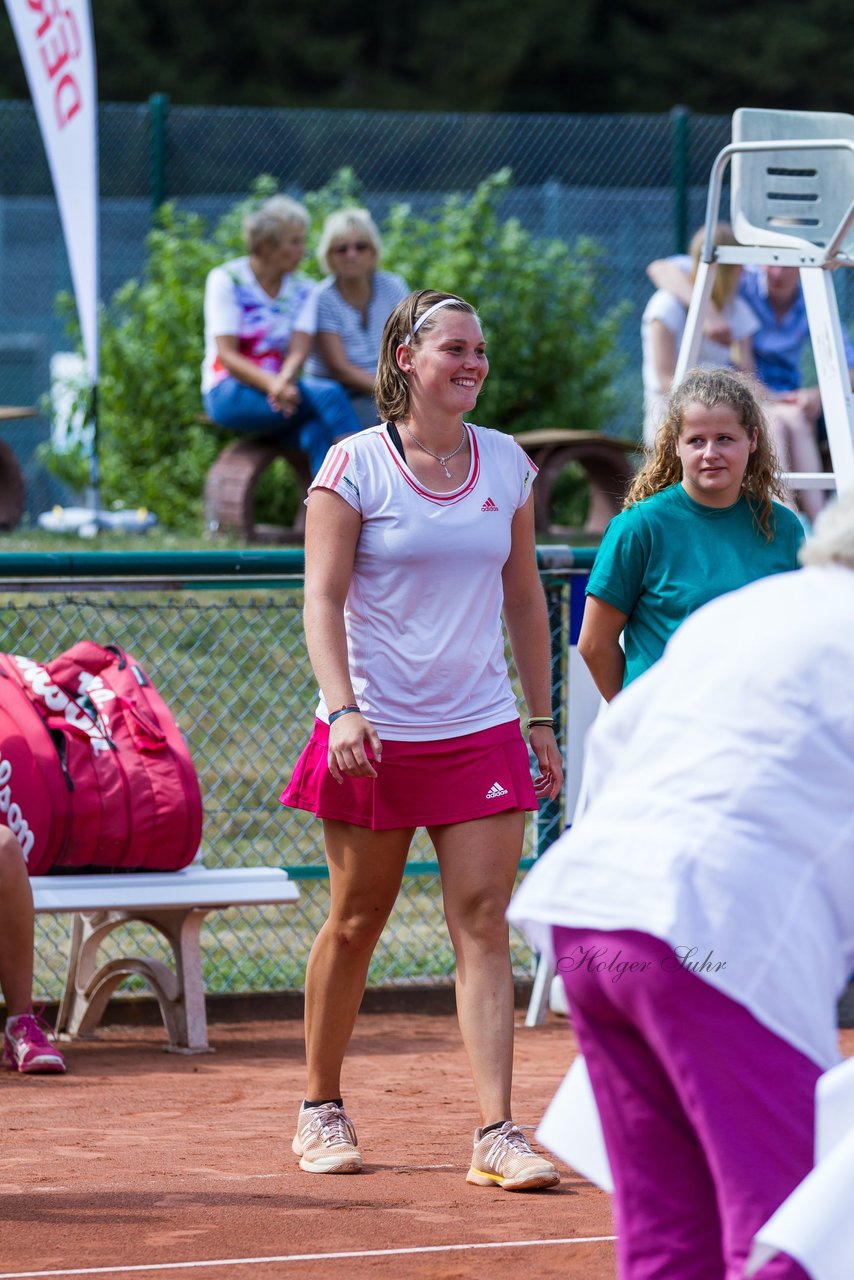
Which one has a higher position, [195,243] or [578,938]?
[195,243]

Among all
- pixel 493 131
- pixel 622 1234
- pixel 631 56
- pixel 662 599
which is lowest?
pixel 622 1234

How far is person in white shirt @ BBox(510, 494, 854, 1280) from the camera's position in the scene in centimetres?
231

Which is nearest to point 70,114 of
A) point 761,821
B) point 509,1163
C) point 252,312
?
point 252,312

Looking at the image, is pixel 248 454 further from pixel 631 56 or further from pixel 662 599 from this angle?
pixel 631 56

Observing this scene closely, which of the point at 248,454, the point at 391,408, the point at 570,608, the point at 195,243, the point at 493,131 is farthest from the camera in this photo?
the point at 493,131

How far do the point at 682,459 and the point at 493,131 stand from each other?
1101 cm

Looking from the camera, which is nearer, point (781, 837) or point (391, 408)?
point (781, 837)

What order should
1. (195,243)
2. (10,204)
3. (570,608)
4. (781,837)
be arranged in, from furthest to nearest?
(10,204), (195,243), (570,608), (781,837)

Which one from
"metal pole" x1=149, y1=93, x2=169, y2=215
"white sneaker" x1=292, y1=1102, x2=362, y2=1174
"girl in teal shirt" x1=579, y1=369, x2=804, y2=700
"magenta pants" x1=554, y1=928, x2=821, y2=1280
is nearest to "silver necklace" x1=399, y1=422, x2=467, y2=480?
"girl in teal shirt" x1=579, y1=369, x2=804, y2=700

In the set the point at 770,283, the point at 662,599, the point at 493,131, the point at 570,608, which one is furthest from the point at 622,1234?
the point at 493,131

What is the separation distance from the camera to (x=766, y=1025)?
2.35m

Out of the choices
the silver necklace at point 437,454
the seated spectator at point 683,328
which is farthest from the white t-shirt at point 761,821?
the seated spectator at point 683,328

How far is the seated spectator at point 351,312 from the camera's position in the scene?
8.69 metres

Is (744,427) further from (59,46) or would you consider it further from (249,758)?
(59,46)
